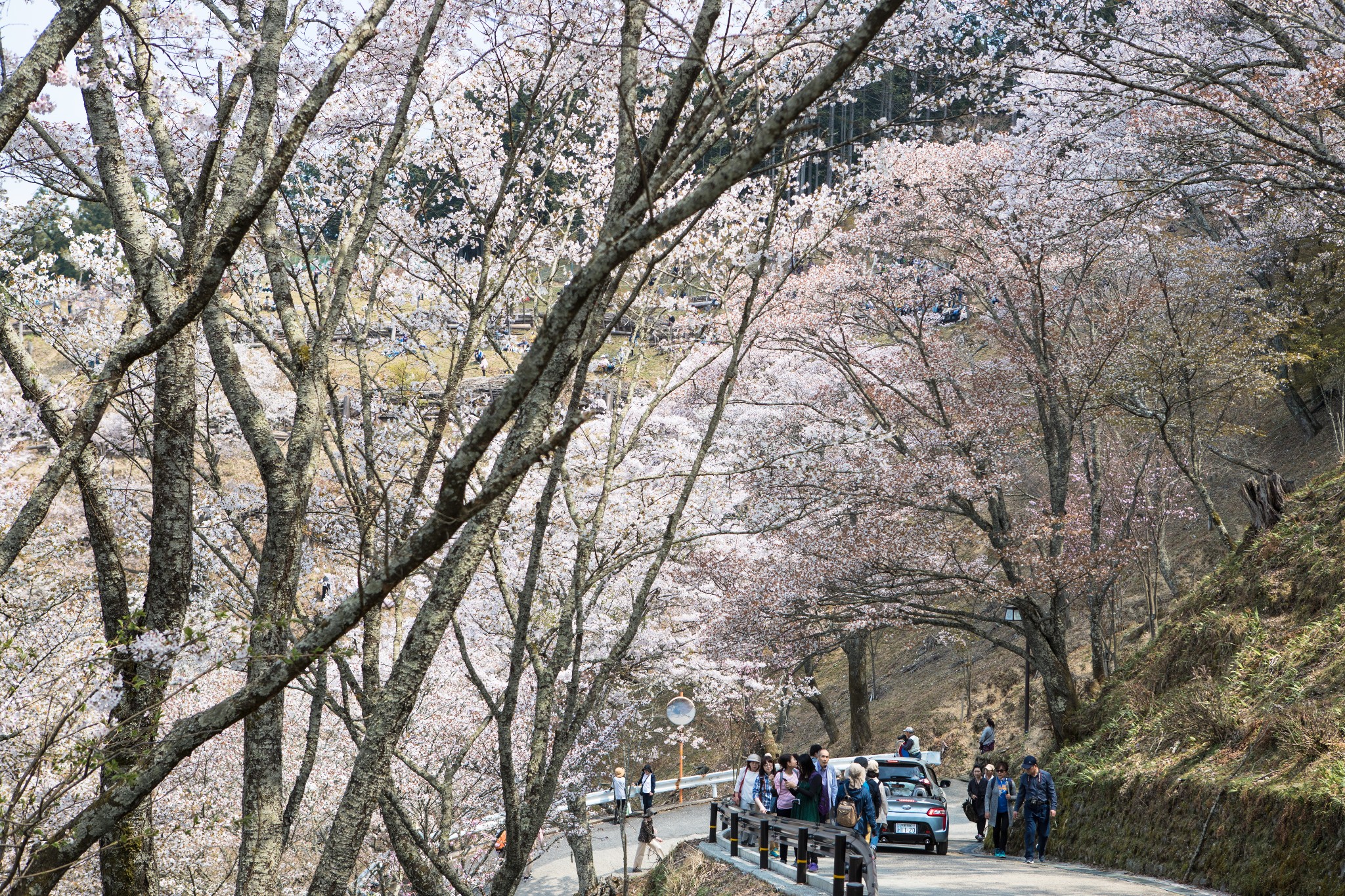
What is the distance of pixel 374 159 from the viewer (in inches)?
332

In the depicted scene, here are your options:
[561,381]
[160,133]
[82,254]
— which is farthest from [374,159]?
[82,254]

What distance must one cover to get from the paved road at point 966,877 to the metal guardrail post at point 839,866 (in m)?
1.15

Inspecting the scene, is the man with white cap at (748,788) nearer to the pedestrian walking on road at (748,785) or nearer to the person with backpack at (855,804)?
the pedestrian walking on road at (748,785)

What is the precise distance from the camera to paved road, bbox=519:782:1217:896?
32.9 feet

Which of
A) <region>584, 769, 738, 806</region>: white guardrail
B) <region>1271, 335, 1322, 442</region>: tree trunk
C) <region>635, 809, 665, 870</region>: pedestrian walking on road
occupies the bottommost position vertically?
<region>584, 769, 738, 806</region>: white guardrail

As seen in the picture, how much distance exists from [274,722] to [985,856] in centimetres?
1216

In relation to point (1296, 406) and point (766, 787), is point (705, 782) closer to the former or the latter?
point (766, 787)

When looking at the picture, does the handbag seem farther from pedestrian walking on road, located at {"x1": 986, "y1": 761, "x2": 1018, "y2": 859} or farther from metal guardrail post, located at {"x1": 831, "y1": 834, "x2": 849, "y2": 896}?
pedestrian walking on road, located at {"x1": 986, "y1": 761, "x2": 1018, "y2": 859}

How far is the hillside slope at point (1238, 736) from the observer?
872cm

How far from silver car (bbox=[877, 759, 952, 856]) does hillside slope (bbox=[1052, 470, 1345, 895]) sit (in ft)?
6.30

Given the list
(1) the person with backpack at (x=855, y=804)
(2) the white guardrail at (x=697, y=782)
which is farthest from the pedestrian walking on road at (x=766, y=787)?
(2) the white guardrail at (x=697, y=782)

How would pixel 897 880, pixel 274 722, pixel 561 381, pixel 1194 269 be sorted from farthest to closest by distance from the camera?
pixel 1194 269 → pixel 897 880 → pixel 274 722 → pixel 561 381

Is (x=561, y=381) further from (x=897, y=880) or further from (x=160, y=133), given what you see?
(x=897, y=880)

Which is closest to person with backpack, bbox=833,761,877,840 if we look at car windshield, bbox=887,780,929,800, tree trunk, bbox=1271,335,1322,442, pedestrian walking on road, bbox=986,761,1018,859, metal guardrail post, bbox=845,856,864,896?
metal guardrail post, bbox=845,856,864,896
